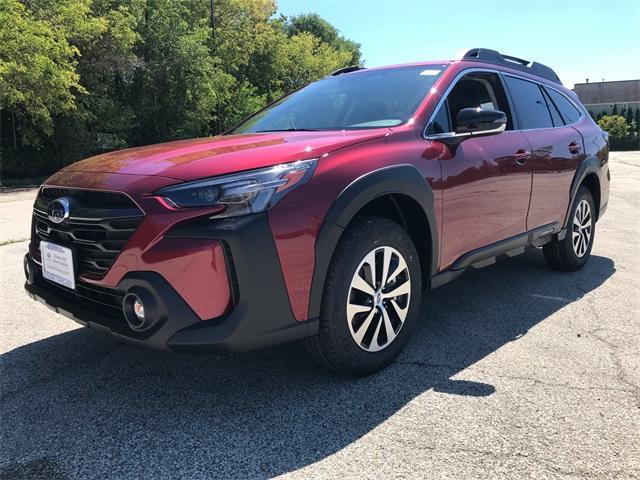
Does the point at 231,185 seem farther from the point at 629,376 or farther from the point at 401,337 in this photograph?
the point at 629,376

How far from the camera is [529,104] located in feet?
14.7

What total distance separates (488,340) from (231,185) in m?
2.10

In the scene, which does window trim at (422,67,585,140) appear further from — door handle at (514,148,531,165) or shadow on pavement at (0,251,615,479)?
shadow on pavement at (0,251,615,479)

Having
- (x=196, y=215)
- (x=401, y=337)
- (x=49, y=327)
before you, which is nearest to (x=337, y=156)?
(x=196, y=215)

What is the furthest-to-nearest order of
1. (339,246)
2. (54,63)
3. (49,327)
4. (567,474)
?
1. (54,63)
2. (49,327)
3. (339,246)
4. (567,474)

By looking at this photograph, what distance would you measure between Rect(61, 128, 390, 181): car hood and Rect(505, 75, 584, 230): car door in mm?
1711

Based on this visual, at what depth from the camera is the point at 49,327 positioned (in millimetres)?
3869

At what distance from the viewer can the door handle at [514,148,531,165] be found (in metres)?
3.93

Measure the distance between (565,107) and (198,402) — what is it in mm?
4233

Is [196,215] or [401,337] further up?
[196,215]

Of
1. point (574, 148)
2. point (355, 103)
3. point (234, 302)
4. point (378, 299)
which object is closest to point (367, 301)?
point (378, 299)

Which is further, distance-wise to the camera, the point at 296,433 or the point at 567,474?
the point at 296,433

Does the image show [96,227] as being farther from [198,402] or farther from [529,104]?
[529,104]

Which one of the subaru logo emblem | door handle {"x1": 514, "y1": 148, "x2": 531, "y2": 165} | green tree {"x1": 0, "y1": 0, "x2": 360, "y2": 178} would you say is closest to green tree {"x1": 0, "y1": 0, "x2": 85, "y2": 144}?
green tree {"x1": 0, "y1": 0, "x2": 360, "y2": 178}
